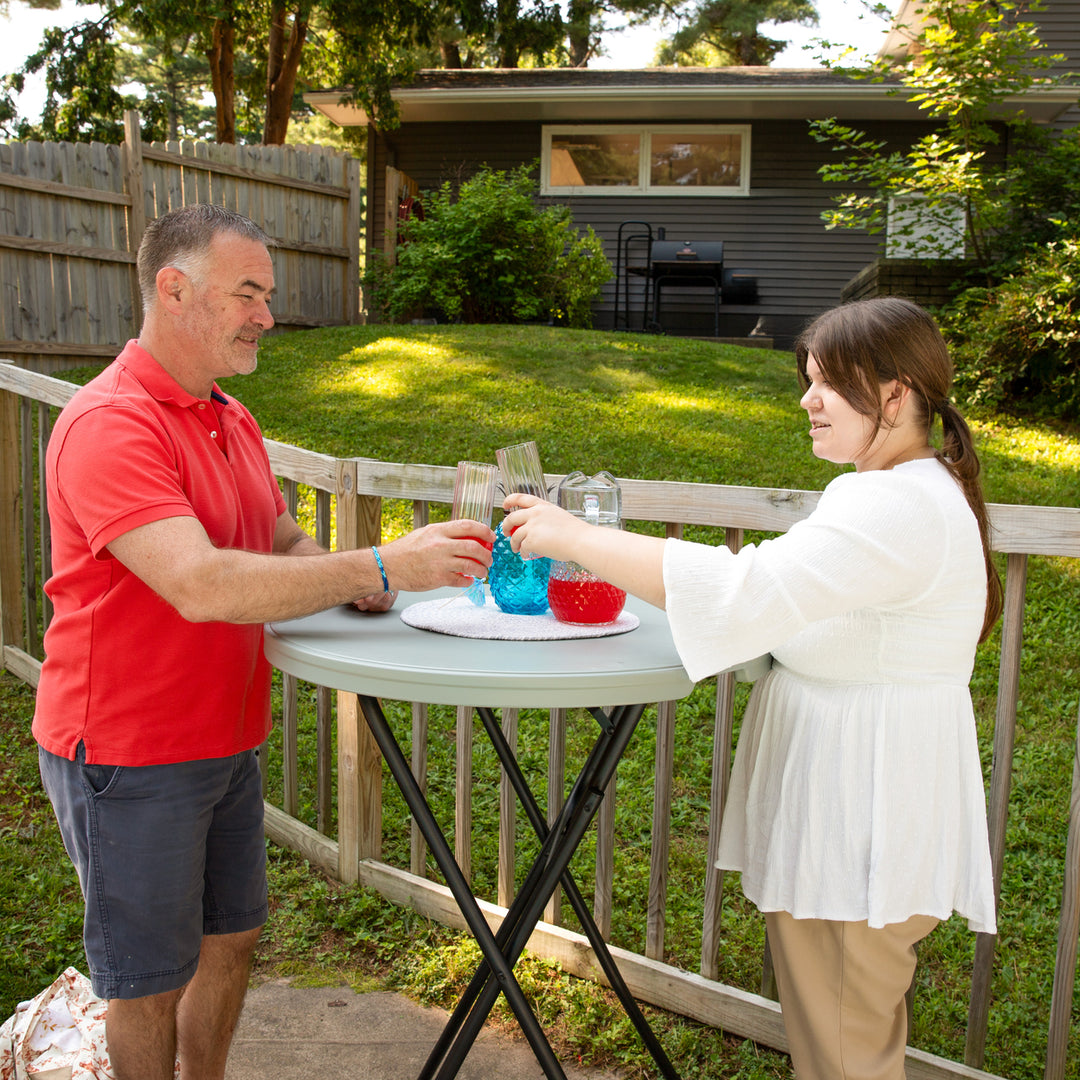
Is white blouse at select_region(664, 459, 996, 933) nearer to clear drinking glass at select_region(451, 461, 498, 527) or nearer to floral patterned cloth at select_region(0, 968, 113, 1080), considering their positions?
clear drinking glass at select_region(451, 461, 498, 527)

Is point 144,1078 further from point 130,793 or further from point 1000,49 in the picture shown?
point 1000,49

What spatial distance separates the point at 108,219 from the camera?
356 inches

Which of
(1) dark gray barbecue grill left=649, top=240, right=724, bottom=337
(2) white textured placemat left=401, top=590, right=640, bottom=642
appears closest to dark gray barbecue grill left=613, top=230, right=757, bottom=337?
(1) dark gray barbecue grill left=649, top=240, right=724, bottom=337

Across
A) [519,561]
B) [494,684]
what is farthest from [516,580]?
[494,684]

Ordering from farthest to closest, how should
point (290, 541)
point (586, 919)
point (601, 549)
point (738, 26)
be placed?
1. point (738, 26)
2. point (290, 541)
3. point (586, 919)
4. point (601, 549)

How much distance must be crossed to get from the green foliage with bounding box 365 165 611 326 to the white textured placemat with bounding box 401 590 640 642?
8.68 m

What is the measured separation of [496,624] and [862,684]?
2.11 ft

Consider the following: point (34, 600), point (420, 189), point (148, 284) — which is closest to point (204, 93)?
point (420, 189)

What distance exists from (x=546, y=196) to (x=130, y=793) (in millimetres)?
13138

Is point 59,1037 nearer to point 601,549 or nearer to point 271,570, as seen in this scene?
point 271,570

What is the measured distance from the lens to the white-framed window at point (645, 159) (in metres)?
13.6

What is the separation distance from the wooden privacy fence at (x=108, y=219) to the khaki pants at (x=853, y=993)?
8489mm

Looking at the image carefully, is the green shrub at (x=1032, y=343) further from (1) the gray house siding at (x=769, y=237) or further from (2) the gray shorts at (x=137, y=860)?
(2) the gray shorts at (x=137, y=860)

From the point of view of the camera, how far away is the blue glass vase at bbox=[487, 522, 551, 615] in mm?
1782
